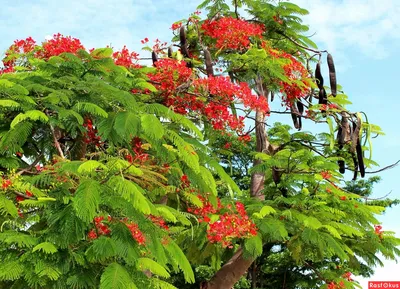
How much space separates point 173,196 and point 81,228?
3.65 m

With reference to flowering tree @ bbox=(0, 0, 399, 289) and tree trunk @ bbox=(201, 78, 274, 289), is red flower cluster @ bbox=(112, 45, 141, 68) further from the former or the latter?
tree trunk @ bbox=(201, 78, 274, 289)

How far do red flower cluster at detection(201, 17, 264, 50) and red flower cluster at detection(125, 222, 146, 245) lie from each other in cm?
568

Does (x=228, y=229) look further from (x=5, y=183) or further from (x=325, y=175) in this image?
(x=5, y=183)

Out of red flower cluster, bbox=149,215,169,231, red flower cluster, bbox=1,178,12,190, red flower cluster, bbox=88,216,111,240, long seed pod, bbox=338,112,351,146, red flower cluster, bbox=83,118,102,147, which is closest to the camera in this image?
red flower cluster, bbox=88,216,111,240

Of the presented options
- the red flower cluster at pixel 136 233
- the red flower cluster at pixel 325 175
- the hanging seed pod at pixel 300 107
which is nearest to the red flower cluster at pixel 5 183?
the red flower cluster at pixel 136 233

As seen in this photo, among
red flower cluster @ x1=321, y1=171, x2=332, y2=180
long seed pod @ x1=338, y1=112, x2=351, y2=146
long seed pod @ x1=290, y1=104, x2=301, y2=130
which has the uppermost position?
long seed pod @ x1=290, y1=104, x2=301, y2=130

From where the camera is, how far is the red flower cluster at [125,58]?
28.0 ft

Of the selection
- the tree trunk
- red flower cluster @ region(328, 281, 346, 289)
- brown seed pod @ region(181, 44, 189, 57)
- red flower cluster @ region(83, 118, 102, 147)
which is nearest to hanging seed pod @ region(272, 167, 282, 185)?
the tree trunk

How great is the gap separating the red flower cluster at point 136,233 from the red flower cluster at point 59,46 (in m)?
3.67

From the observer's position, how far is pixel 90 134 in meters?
7.47

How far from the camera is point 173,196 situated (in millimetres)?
8656

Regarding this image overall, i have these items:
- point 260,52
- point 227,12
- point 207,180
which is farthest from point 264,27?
point 207,180

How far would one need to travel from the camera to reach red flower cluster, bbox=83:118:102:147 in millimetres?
7159

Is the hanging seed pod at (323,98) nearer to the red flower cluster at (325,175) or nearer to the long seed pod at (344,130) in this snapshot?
the long seed pod at (344,130)
